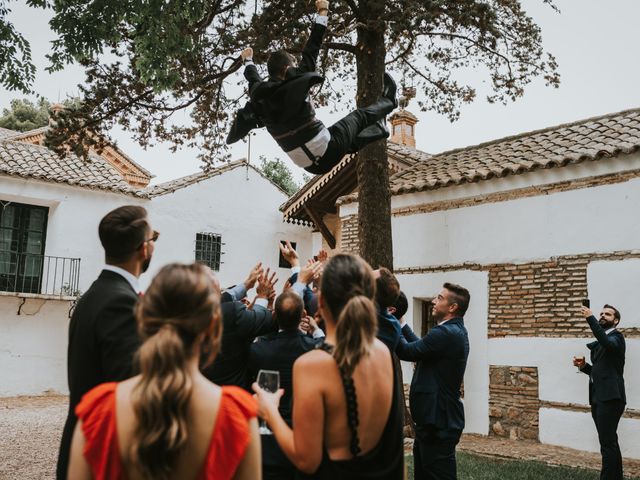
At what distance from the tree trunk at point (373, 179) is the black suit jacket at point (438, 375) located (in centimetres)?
451

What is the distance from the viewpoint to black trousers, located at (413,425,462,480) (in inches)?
157

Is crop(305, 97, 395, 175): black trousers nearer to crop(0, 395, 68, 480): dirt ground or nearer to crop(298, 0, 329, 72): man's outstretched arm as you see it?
crop(298, 0, 329, 72): man's outstretched arm

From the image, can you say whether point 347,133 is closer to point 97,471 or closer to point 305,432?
point 305,432

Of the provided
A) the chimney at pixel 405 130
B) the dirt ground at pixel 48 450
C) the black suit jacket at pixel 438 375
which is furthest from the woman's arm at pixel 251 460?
the chimney at pixel 405 130

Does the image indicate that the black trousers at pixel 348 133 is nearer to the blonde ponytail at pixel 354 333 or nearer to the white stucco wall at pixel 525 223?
the blonde ponytail at pixel 354 333

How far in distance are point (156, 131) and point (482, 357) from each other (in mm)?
6634

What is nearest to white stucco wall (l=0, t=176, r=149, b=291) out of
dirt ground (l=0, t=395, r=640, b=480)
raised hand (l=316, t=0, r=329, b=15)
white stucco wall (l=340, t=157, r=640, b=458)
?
dirt ground (l=0, t=395, r=640, b=480)

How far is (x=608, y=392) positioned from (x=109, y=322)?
5531 mm

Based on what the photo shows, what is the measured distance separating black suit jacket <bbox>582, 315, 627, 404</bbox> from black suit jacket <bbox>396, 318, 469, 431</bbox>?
2634mm

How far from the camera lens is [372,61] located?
29.3 ft

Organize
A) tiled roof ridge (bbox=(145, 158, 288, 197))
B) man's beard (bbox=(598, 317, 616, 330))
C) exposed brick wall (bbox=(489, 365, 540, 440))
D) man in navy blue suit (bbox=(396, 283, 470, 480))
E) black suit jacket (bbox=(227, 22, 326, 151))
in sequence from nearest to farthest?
man in navy blue suit (bbox=(396, 283, 470, 480)), black suit jacket (bbox=(227, 22, 326, 151)), man's beard (bbox=(598, 317, 616, 330)), exposed brick wall (bbox=(489, 365, 540, 440)), tiled roof ridge (bbox=(145, 158, 288, 197))

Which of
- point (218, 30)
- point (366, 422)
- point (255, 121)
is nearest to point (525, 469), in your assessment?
point (255, 121)

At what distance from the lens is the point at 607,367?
20.7ft

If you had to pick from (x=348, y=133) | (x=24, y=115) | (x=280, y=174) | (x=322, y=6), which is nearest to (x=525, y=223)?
(x=348, y=133)
